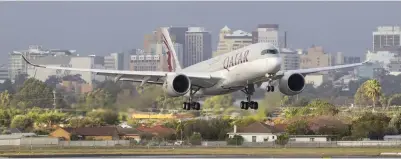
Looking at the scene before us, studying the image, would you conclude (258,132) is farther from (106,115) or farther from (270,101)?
(106,115)

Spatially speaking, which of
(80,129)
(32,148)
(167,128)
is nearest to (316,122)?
(167,128)

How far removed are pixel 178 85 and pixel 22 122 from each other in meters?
43.5

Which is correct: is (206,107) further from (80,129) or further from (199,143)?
(80,129)

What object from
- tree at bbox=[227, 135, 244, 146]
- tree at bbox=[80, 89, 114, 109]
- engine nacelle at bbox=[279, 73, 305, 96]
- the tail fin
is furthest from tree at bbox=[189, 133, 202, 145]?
engine nacelle at bbox=[279, 73, 305, 96]

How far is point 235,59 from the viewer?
91.3 m

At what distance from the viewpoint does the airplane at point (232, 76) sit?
8850cm

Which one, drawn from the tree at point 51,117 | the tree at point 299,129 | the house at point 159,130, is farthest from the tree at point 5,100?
the tree at point 299,129

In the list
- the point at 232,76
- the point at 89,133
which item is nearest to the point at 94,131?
the point at 89,133

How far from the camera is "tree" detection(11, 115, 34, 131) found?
132 meters

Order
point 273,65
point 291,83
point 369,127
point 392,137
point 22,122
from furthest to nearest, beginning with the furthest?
1. point 369,127
2. point 22,122
3. point 392,137
4. point 291,83
5. point 273,65

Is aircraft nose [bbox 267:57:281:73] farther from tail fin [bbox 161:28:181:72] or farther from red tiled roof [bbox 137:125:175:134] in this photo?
red tiled roof [bbox 137:125:175:134]

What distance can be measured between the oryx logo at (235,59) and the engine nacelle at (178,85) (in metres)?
3.16

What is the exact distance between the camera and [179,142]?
127750mm

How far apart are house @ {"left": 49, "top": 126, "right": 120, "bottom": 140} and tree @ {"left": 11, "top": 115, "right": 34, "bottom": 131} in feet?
12.4
